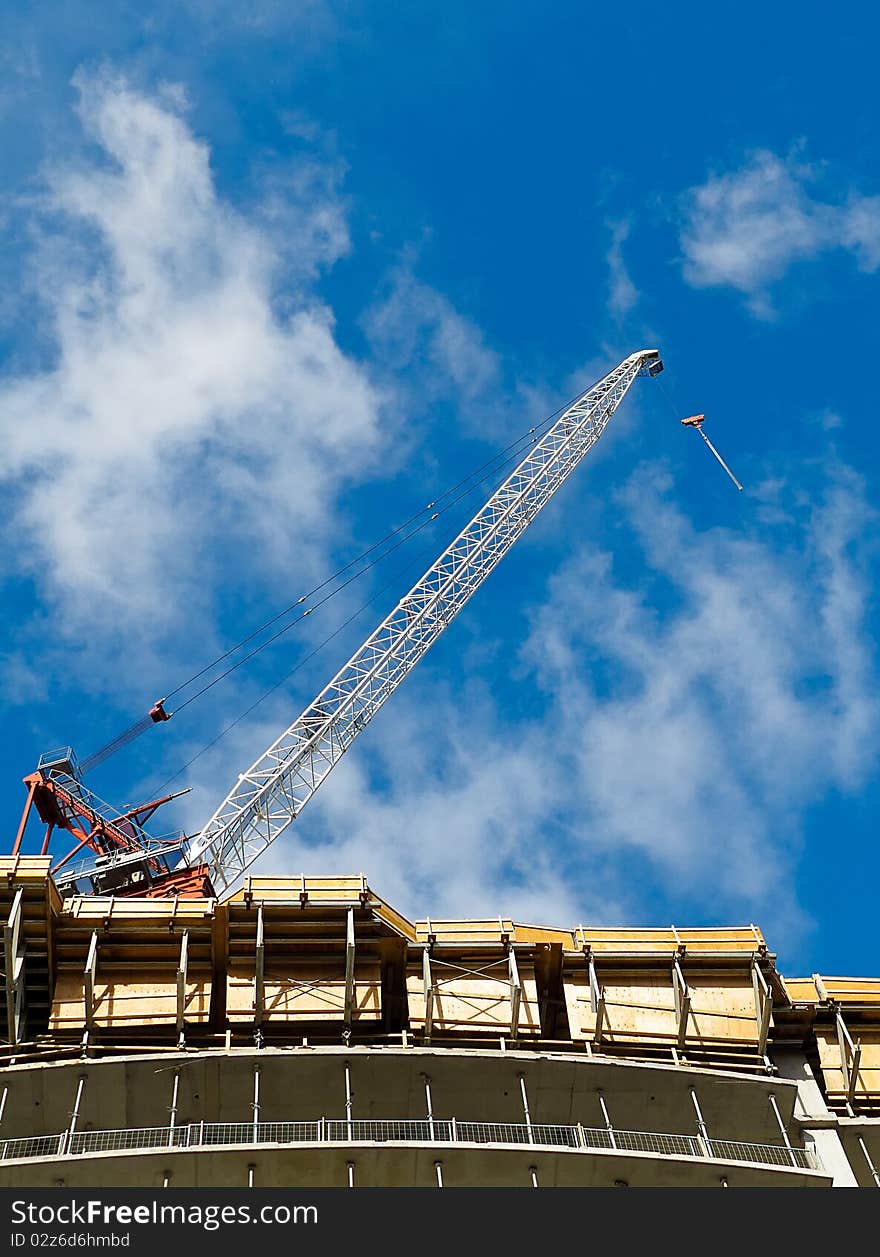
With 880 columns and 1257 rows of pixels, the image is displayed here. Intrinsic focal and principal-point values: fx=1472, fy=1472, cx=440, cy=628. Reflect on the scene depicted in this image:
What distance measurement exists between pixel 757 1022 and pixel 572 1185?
993cm

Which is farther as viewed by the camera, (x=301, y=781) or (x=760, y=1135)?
(x=301, y=781)

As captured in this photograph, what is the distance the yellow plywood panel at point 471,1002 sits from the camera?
51.1 meters

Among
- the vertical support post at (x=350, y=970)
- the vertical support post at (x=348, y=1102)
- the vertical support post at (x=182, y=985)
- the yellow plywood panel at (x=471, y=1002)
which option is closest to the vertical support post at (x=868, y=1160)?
the yellow plywood panel at (x=471, y=1002)

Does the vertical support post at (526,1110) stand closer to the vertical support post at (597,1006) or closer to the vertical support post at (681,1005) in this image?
the vertical support post at (597,1006)

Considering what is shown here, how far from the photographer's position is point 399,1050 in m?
49.1

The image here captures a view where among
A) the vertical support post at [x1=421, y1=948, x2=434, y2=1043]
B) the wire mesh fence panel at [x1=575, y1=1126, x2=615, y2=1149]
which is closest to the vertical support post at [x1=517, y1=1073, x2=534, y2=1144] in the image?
the wire mesh fence panel at [x1=575, y1=1126, x2=615, y2=1149]

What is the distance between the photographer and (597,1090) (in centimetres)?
5028

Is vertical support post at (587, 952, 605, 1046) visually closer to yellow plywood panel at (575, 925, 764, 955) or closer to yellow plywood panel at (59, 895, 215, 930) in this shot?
yellow plywood panel at (575, 925, 764, 955)

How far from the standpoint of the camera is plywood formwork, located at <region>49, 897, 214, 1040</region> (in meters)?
50.0

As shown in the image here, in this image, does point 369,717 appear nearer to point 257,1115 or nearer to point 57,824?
point 57,824

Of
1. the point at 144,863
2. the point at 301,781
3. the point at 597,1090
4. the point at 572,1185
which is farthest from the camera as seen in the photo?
the point at 301,781

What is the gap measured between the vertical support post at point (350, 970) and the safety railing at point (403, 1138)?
3.51 meters

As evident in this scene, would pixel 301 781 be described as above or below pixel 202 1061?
above
